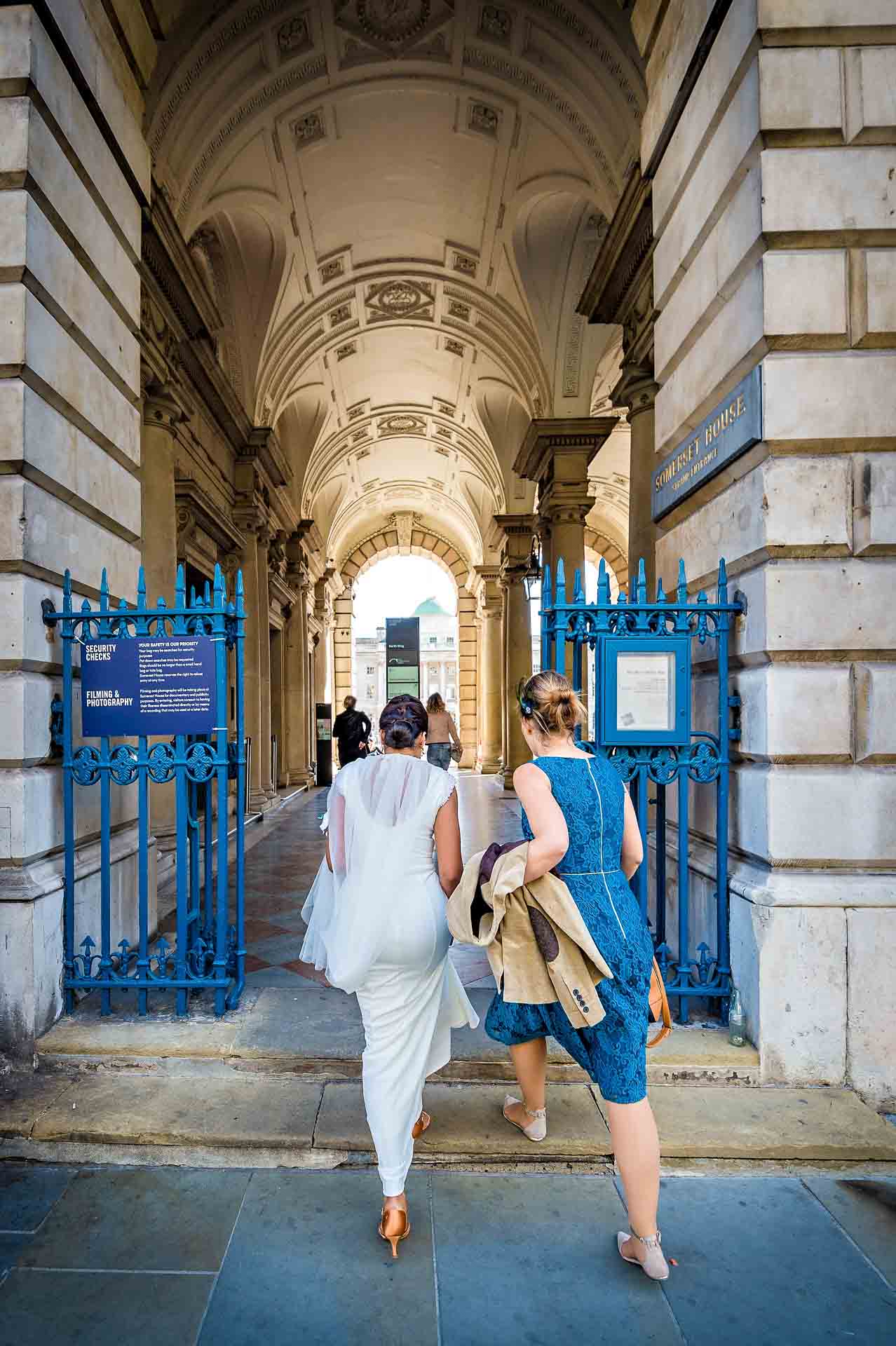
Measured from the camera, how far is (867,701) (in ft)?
11.0

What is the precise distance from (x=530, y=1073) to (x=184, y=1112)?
1344 millimetres

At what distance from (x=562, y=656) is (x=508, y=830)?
697 cm

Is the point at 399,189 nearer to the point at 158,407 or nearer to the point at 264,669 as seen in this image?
the point at 158,407

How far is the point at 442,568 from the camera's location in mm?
31156

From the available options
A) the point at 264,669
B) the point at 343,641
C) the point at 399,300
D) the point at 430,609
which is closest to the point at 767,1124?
the point at 264,669

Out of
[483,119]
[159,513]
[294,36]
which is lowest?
[159,513]

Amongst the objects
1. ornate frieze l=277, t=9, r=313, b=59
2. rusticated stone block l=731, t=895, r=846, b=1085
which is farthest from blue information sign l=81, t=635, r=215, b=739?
ornate frieze l=277, t=9, r=313, b=59

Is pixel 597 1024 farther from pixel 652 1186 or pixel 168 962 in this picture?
pixel 168 962

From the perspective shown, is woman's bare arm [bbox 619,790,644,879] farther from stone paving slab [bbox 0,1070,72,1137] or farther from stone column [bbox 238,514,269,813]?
stone column [bbox 238,514,269,813]

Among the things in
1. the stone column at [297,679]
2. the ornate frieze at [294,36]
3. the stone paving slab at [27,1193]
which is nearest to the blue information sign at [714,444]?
the stone paving slab at [27,1193]

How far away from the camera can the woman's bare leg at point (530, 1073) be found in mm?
2818

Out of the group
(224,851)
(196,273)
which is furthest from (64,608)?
(196,273)

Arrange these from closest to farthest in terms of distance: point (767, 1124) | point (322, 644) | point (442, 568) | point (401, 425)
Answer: point (767, 1124)
point (401, 425)
point (322, 644)
point (442, 568)

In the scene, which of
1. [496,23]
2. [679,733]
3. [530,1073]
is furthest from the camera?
[496,23]
